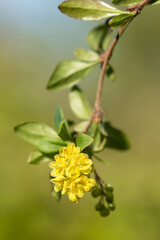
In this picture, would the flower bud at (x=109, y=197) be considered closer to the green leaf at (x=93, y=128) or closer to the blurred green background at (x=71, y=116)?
the green leaf at (x=93, y=128)

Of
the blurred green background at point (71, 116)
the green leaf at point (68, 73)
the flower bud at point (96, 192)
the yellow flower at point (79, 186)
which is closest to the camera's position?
the yellow flower at point (79, 186)

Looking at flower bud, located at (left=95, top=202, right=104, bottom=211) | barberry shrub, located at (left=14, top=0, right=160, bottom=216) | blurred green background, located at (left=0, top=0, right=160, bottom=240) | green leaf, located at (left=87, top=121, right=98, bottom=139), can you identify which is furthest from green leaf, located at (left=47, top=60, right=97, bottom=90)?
blurred green background, located at (left=0, top=0, right=160, bottom=240)

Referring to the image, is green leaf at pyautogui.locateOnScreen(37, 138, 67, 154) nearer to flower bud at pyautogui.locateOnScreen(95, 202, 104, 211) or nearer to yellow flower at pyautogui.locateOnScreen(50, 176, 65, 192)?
yellow flower at pyautogui.locateOnScreen(50, 176, 65, 192)

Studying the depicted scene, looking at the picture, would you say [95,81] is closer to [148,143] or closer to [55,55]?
[55,55]

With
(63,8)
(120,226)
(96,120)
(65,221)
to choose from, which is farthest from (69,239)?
(63,8)

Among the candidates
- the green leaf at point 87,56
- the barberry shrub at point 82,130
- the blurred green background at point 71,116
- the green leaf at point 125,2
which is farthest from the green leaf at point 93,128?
the blurred green background at point 71,116

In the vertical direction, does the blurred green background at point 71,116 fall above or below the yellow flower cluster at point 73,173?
below

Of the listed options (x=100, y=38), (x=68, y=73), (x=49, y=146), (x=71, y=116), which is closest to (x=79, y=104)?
(x=68, y=73)
